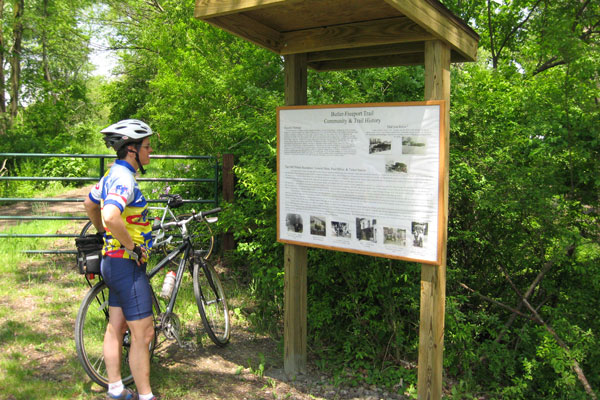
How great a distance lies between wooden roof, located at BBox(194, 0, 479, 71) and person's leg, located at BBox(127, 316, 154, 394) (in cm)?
221

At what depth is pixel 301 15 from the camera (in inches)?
149

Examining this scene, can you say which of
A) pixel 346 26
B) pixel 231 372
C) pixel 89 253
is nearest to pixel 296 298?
pixel 231 372

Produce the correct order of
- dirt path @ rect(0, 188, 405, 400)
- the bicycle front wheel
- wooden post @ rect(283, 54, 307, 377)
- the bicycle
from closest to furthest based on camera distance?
the bicycle → dirt path @ rect(0, 188, 405, 400) → wooden post @ rect(283, 54, 307, 377) → the bicycle front wheel

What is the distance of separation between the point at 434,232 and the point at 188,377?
238cm

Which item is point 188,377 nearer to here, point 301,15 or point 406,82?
point 301,15

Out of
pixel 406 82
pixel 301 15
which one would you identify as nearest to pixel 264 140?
pixel 406 82

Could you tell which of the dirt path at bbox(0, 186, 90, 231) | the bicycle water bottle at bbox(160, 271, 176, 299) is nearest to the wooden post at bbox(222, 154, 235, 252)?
the bicycle water bottle at bbox(160, 271, 176, 299)

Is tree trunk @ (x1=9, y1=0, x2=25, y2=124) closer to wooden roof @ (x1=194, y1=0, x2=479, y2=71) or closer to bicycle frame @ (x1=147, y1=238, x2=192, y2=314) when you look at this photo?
bicycle frame @ (x1=147, y1=238, x2=192, y2=314)

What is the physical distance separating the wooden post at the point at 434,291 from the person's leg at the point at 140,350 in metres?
1.97

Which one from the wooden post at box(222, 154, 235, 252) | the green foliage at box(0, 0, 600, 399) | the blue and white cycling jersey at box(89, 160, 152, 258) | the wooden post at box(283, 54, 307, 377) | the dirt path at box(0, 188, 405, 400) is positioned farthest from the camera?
the wooden post at box(222, 154, 235, 252)

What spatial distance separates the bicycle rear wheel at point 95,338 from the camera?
3.56 meters

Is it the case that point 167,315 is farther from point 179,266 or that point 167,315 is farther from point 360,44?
point 360,44

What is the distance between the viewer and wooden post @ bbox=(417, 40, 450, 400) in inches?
135

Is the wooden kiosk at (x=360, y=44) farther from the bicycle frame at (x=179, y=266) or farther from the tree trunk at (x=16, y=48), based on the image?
the tree trunk at (x=16, y=48)
